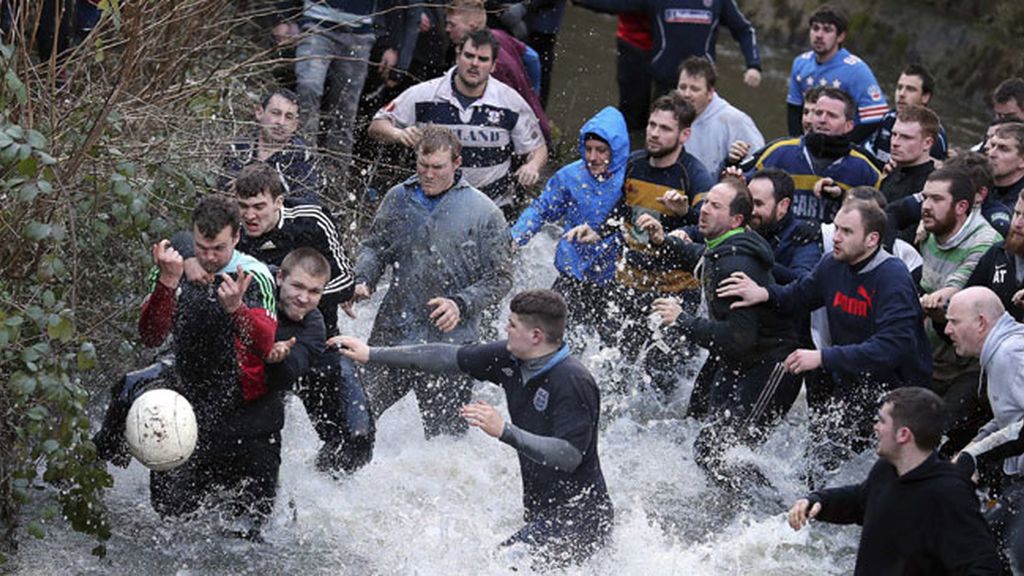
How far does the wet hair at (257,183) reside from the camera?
7.83 m

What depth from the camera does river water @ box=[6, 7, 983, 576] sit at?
25.1ft

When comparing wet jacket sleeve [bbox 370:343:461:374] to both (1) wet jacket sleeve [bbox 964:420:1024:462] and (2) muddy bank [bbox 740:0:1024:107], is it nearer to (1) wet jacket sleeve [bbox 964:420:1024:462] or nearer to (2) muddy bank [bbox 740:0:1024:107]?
(1) wet jacket sleeve [bbox 964:420:1024:462]

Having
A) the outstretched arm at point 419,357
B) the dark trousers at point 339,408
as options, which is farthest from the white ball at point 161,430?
the dark trousers at point 339,408

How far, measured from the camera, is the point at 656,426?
966 centimetres

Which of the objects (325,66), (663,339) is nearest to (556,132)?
(325,66)

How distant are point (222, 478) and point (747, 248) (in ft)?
9.69

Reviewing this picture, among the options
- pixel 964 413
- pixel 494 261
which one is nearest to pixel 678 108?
pixel 494 261

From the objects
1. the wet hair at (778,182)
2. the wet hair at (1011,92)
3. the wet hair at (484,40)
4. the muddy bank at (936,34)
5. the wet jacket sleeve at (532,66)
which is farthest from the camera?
the muddy bank at (936,34)

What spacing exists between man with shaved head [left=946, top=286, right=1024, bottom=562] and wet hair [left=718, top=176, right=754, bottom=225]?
4.29 ft

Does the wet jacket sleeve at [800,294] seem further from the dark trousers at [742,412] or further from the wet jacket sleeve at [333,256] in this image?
the wet jacket sleeve at [333,256]

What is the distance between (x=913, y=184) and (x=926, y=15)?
10.6 meters

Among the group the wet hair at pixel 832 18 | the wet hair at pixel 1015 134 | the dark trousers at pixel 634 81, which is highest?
the wet hair at pixel 1015 134

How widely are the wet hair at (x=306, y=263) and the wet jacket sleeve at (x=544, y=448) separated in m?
1.13

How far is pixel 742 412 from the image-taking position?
891 cm
